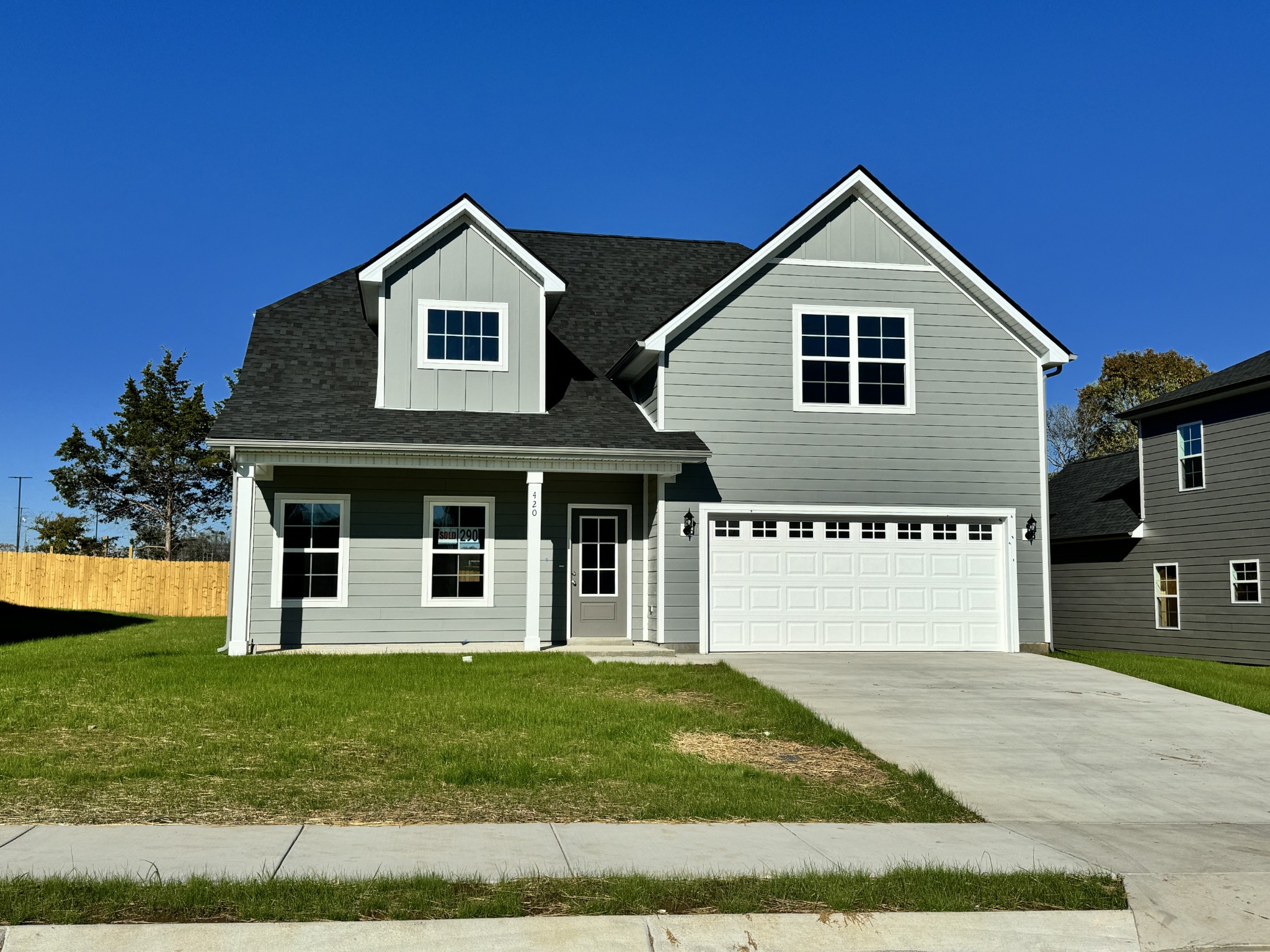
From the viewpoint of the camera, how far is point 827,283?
1766 centimetres

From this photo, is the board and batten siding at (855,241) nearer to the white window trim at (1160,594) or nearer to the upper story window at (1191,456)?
the upper story window at (1191,456)

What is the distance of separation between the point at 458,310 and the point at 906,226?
734 centimetres

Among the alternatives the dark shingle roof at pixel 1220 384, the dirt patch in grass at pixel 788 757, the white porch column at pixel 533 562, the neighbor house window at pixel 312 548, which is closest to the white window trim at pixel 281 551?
the neighbor house window at pixel 312 548

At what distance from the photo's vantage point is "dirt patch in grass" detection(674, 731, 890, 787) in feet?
30.2

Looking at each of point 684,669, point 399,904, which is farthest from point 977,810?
point 684,669

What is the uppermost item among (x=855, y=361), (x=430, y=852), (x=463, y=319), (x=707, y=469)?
(x=463, y=319)

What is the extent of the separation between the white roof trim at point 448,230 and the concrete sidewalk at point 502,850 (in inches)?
443

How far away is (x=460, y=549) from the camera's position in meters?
17.5

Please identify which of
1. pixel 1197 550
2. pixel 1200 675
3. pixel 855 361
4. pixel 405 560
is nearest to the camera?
pixel 1200 675

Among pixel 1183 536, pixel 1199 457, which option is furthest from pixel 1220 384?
pixel 1183 536

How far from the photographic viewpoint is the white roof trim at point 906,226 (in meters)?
17.1

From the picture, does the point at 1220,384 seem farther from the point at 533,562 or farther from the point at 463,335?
the point at 463,335

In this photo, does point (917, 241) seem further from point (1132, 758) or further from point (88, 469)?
point (88, 469)

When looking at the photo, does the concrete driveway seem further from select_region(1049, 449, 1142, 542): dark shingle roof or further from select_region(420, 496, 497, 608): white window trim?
select_region(1049, 449, 1142, 542): dark shingle roof
